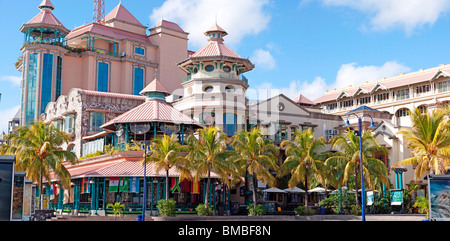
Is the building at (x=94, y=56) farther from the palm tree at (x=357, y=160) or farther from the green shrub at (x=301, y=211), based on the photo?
the palm tree at (x=357, y=160)

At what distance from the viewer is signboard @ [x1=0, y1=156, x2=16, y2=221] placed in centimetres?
1834

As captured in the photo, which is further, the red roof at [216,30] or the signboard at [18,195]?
the red roof at [216,30]

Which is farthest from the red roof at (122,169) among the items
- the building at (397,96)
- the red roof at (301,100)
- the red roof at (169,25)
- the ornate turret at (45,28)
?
the red roof at (169,25)

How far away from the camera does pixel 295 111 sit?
62375 mm

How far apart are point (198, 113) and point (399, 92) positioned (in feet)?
118

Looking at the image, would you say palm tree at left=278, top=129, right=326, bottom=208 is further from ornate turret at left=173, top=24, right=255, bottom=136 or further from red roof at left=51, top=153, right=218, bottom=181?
ornate turret at left=173, top=24, right=255, bottom=136

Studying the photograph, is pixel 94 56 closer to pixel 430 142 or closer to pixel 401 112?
pixel 401 112

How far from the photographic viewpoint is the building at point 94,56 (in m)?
70.9

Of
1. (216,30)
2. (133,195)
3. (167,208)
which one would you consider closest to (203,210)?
(167,208)

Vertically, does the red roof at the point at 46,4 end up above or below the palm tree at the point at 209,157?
above

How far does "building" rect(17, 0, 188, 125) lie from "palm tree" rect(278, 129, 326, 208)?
126 ft

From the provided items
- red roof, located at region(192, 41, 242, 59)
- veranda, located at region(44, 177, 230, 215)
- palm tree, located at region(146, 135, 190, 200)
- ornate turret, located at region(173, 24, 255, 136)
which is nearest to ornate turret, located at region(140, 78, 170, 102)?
ornate turret, located at region(173, 24, 255, 136)
